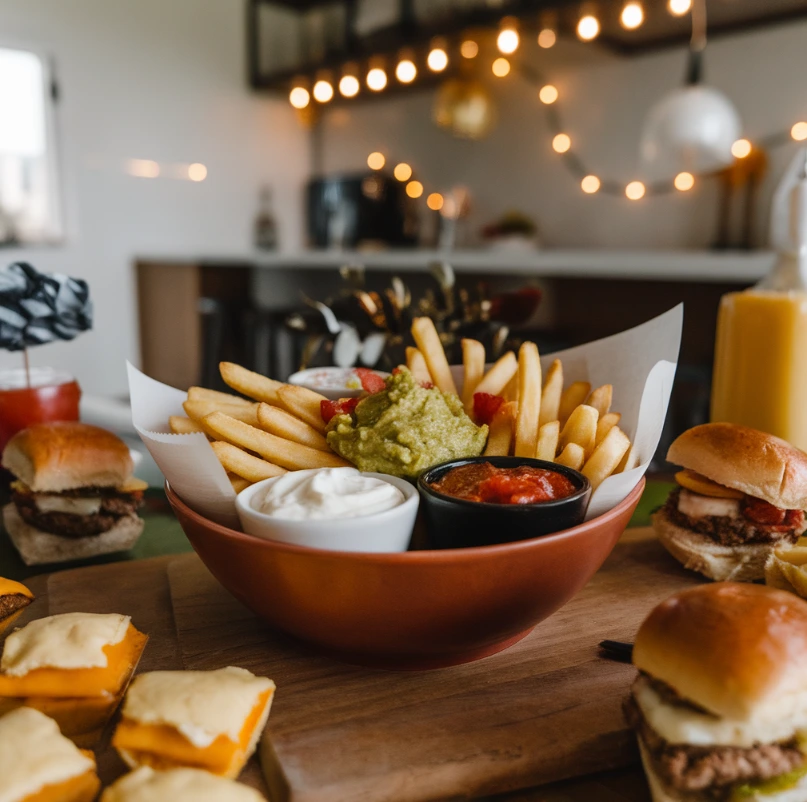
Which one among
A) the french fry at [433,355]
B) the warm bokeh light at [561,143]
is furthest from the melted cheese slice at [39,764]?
the warm bokeh light at [561,143]

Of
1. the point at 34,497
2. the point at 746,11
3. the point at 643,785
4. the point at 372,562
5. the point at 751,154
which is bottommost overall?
the point at 643,785

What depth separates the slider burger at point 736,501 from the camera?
1.19m

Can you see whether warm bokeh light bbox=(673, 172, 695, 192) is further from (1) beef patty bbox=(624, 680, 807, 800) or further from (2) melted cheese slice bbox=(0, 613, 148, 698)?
(2) melted cheese slice bbox=(0, 613, 148, 698)

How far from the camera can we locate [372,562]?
32.2 inches

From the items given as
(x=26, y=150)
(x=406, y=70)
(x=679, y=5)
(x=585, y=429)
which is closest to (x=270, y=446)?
(x=585, y=429)

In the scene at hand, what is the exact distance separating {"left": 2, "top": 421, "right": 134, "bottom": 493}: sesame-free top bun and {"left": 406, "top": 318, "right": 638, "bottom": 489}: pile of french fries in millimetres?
587

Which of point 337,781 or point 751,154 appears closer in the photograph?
point 337,781

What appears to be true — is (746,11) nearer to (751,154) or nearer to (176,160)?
(751,154)

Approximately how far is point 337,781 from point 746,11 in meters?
4.95

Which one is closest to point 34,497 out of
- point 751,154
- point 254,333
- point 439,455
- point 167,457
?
point 167,457

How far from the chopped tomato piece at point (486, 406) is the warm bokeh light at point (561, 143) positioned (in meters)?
4.95

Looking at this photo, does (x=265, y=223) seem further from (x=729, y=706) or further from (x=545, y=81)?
(x=729, y=706)

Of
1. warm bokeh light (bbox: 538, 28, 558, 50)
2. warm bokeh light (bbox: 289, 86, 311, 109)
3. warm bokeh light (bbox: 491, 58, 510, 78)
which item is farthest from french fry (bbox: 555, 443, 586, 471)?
warm bokeh light (bbox: 289, 86, 311, 109)

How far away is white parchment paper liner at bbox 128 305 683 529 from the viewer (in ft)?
3.16
